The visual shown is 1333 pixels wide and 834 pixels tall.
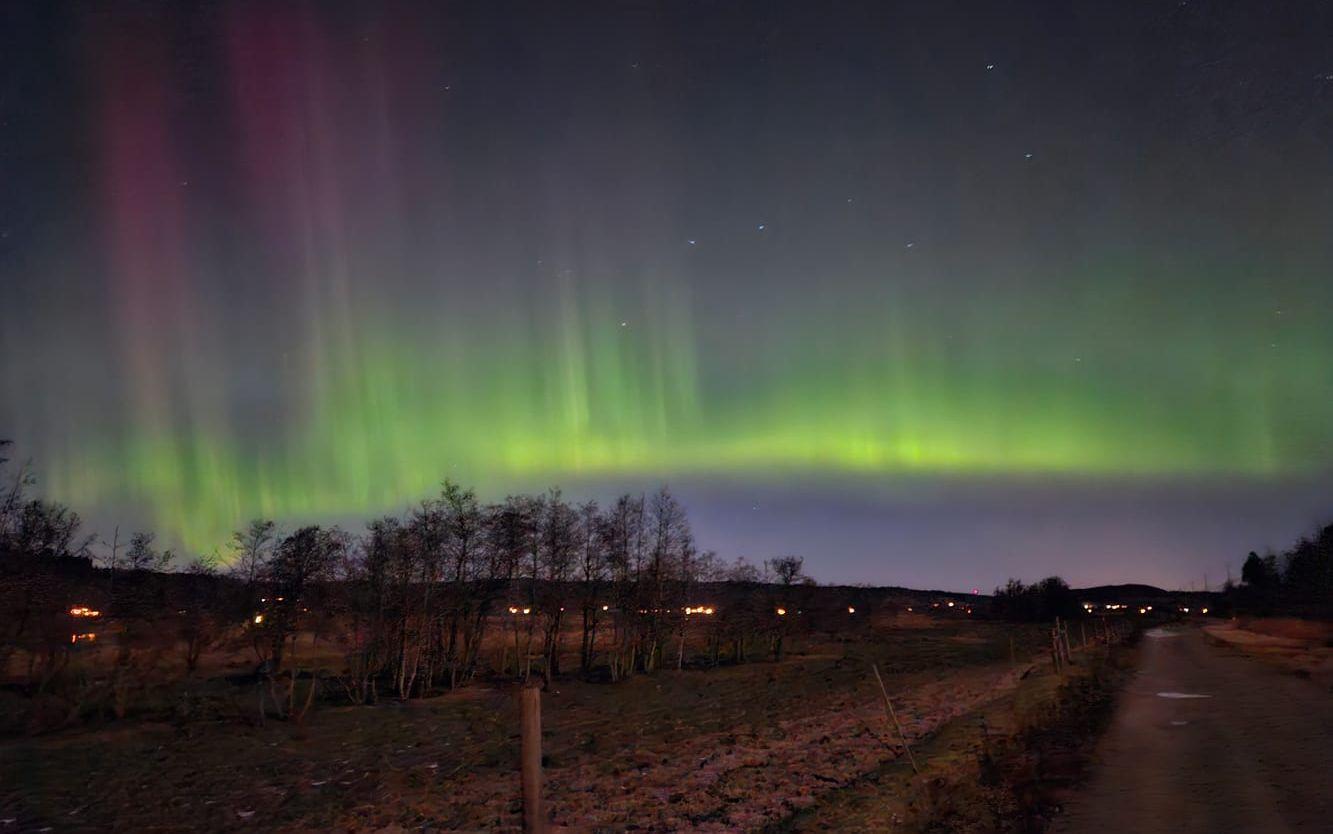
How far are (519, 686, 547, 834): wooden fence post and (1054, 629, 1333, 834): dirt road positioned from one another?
29.9ft

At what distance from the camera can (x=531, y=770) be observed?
811 centimetres

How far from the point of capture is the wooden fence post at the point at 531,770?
7988 mm

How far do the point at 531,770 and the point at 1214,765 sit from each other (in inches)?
656

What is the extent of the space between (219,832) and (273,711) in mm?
20740

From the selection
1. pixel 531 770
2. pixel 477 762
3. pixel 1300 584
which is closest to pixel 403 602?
pixel 477 762

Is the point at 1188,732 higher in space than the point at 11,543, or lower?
lower

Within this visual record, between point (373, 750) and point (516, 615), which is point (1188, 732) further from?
point (516, 615)

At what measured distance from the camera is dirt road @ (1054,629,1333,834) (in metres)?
13.3

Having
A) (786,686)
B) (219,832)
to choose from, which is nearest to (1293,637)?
(786,686)

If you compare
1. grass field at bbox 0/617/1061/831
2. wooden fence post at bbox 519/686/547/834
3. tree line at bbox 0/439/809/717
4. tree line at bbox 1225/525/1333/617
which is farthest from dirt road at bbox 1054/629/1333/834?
tree line at bbox 1225/525/1333/617

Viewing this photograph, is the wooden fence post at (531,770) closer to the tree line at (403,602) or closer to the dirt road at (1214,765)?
the dirt road at (1214,765)

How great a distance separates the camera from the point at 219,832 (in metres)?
17.7

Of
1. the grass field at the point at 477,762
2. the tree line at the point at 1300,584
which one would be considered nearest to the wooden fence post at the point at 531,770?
the grass field at the point at 477,762

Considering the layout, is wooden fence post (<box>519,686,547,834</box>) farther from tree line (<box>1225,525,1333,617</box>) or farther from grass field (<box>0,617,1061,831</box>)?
tree line (<box>1225,525,1333,617</box>)
